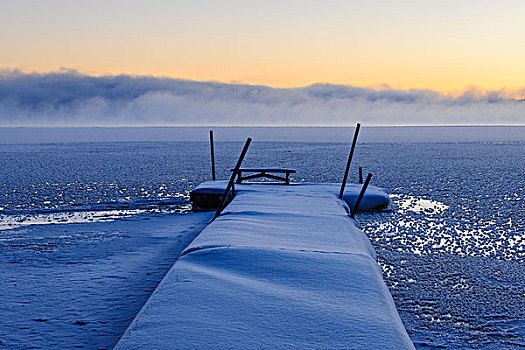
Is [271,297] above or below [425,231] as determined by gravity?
above

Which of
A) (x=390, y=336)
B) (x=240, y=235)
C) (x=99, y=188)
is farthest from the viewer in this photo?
(x=99, y=188)

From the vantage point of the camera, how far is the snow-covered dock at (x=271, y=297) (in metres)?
3.64

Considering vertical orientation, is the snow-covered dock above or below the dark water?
above

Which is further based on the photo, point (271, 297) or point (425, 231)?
point (425, 231)

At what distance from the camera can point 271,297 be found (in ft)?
14.5

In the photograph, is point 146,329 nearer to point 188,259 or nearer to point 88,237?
point 188,259

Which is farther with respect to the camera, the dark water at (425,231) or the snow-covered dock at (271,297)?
the dark water at (425,231)

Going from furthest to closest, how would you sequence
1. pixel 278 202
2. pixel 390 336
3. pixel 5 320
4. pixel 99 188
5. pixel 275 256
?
pixel 99 188, pixel 278 202, pixel 275 256, pixel 5 320, pixel 390 336

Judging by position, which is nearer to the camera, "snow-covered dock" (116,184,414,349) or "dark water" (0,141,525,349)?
"snow-covered dock" (116,184,414,349)

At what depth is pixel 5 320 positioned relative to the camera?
201 inches

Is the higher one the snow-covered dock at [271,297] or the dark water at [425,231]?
the snow-covered dock at [271,297]

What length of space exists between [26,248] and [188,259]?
4.02 metres

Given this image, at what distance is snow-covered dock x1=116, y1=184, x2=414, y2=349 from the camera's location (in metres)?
3.64

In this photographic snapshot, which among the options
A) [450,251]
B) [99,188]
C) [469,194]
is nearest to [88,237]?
[450,251]
